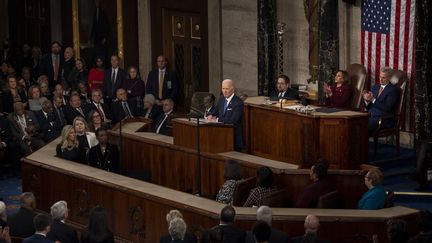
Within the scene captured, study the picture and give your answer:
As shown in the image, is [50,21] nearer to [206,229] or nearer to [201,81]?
[201,81]

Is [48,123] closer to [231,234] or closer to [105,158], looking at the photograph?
[105,158]

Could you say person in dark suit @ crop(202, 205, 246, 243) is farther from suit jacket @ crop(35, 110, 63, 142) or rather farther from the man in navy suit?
suit jacket @ crop(35, 110, 63, 142)

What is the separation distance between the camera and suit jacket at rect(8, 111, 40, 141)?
19.2 metres

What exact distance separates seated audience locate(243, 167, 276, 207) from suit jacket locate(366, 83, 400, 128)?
13.7 feet

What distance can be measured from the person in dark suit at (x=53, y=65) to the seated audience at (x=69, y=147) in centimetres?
690

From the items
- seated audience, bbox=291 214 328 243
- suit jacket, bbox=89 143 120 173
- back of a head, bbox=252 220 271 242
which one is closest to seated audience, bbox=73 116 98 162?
suit jacket, bbox=89 143 120 173

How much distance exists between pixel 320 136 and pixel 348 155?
0.42 meters

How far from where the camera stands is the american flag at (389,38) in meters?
18.4

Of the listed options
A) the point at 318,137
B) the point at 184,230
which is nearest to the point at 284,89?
the point at 318,137

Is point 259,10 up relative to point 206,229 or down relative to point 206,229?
up

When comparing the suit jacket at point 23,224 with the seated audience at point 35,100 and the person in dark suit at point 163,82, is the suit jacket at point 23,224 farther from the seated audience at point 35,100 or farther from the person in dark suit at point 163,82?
the person in dark suit at point 163,82

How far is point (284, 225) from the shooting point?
504 inches

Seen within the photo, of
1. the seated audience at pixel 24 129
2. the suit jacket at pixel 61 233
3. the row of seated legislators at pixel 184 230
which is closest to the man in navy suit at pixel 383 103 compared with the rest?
the row of seated legislators at pixel 184 230

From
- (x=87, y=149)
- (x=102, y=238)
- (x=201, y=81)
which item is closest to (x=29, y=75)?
(x=201, y=81)
